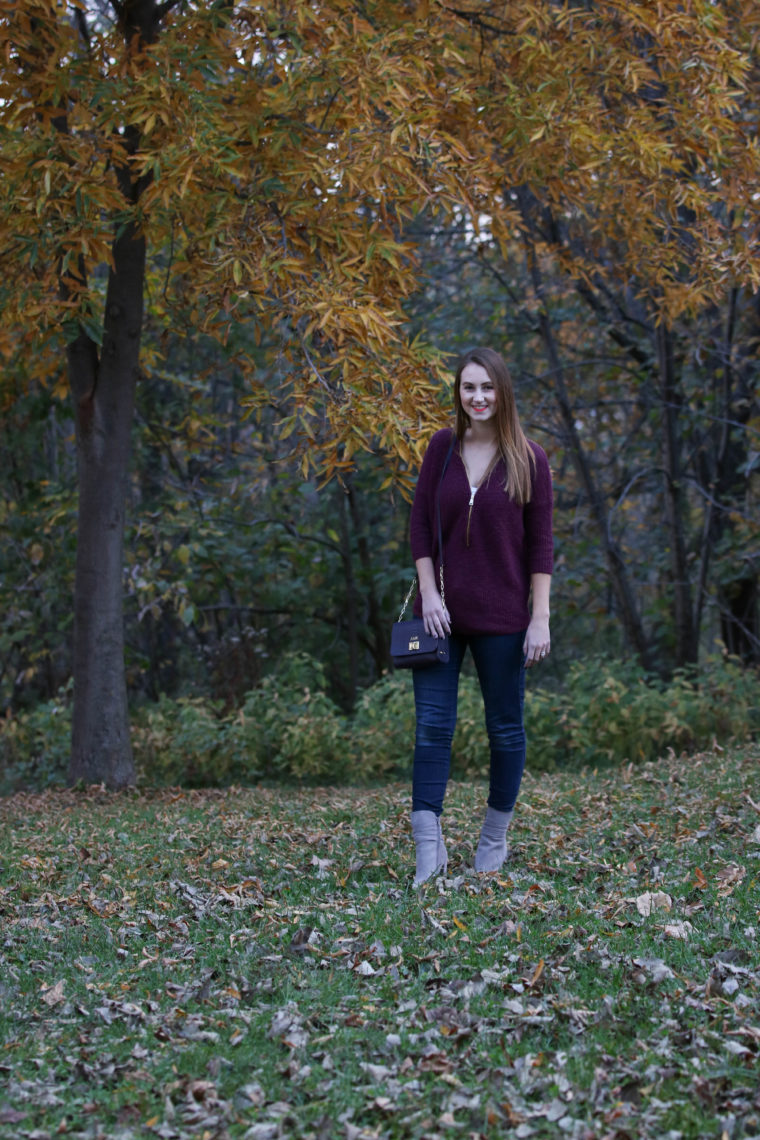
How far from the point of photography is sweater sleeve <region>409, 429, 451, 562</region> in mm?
4043

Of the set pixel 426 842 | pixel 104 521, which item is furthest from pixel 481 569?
pixel 104 521

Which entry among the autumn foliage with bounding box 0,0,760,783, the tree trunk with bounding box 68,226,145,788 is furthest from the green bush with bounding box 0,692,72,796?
the autumn foliage with bounding box 0,0,760,783

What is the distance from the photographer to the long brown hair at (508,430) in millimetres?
3977

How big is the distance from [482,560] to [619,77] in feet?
14.0

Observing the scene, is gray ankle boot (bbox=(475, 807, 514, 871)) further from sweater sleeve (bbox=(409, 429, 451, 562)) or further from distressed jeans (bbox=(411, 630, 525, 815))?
sweater sleeve (bbox=(409, 429, 451, 562))

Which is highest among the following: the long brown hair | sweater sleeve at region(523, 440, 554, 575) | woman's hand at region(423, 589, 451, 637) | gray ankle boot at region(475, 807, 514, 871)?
the long brown hair

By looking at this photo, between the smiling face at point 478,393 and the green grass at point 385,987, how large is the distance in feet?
5.51

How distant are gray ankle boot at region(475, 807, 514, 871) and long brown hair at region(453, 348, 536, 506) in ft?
3.95

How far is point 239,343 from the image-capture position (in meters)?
9.73

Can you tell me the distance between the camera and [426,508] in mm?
4066

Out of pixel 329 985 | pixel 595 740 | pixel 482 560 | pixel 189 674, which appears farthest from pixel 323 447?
pixel 189 674

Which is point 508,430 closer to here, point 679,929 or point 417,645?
point 417,645

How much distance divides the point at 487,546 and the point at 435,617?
0.32 meters

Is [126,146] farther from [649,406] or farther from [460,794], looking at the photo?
[649,406]
